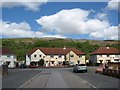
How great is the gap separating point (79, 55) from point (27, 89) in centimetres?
10288

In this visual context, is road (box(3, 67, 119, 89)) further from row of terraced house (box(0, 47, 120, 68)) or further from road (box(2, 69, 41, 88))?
row of terraced house (box(0, 47, 120, 68))

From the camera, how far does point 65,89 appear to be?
2058cm

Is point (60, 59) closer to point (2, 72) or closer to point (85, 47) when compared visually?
point (85, 47)

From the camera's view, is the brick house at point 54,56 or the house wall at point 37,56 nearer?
the house wall at point 37,56

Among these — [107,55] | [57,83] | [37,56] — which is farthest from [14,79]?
[107,55]

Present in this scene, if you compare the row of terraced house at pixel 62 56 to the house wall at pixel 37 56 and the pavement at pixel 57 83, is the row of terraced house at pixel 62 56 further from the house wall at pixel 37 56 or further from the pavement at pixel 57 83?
the pavement at pixel 57 83

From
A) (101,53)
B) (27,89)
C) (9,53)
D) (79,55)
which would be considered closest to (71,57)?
(79,55)

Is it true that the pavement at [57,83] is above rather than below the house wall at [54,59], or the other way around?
below

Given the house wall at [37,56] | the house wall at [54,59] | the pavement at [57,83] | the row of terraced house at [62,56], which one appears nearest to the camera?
the pavement at [57,83]

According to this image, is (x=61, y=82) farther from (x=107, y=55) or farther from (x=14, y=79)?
(x=107, y=55)

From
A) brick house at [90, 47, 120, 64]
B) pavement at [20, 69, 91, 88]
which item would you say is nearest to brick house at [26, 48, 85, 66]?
brick house at [90, 47, 120, 64]

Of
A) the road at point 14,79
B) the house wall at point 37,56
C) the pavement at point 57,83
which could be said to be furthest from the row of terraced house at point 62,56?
the pavement at point 57,83

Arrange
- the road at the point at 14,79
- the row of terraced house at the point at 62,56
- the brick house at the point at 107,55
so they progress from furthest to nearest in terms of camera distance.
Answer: the brick house at the point at 107,55 → the row of terraced house at the point at 62,56 → the road at the point at 14,79

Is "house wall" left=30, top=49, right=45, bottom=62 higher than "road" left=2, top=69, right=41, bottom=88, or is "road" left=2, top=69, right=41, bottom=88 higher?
"house wall" left=30, top=49, right=45, bottom=62
